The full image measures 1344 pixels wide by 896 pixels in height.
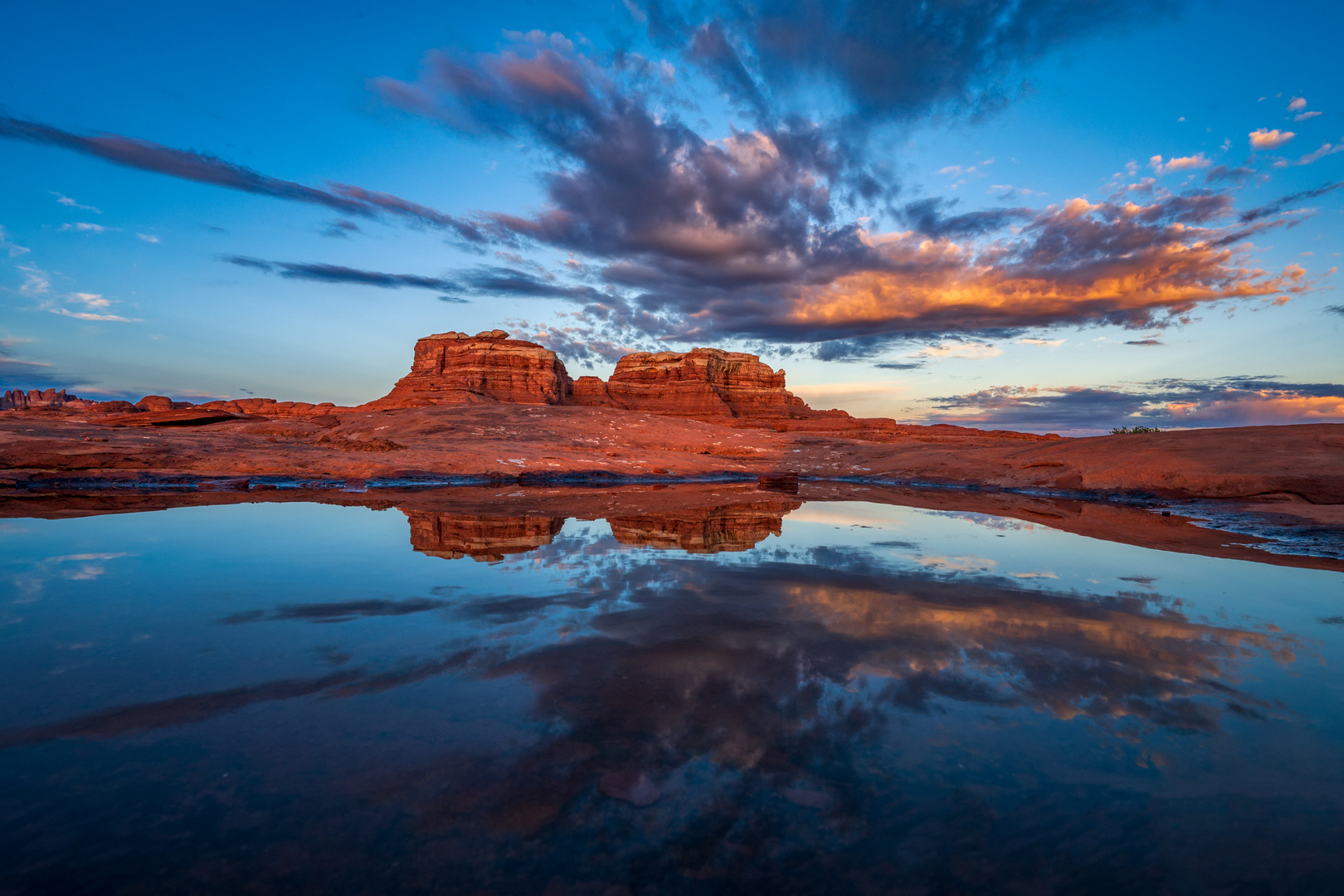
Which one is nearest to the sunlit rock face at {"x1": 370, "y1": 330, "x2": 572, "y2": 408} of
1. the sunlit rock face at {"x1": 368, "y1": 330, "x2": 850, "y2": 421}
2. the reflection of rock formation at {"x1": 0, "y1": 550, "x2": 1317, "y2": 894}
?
the sunlit rock face at {"x1": 368, "y1": 330, "x2": 850, "y2": 421}

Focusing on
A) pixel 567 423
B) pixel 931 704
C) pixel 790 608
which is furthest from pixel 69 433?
pixel 931 704

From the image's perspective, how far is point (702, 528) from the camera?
35.6 ft

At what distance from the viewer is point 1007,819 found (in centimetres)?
256

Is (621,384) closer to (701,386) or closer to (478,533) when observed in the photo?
(701,386)

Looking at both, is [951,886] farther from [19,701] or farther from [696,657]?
[19,701]

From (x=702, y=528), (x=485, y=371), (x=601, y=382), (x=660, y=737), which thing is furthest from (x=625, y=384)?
(x=660, y=737)

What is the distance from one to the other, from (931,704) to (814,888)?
1.76 metres

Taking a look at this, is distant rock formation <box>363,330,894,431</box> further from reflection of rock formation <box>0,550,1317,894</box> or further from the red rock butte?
reflection of rock formation <box>0,550,1317,894</box>

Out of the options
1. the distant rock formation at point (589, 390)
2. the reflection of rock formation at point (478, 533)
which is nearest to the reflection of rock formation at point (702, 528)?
the reflection of rock formation at point (478, 533)

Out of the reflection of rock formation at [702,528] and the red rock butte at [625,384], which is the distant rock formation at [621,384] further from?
the reflection of rock formation at [702,528]

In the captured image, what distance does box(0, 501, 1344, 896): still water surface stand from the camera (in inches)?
89.7

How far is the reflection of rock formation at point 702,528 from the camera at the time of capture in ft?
30.0

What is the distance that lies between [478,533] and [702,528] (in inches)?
154

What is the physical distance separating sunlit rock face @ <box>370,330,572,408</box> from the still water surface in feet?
267
